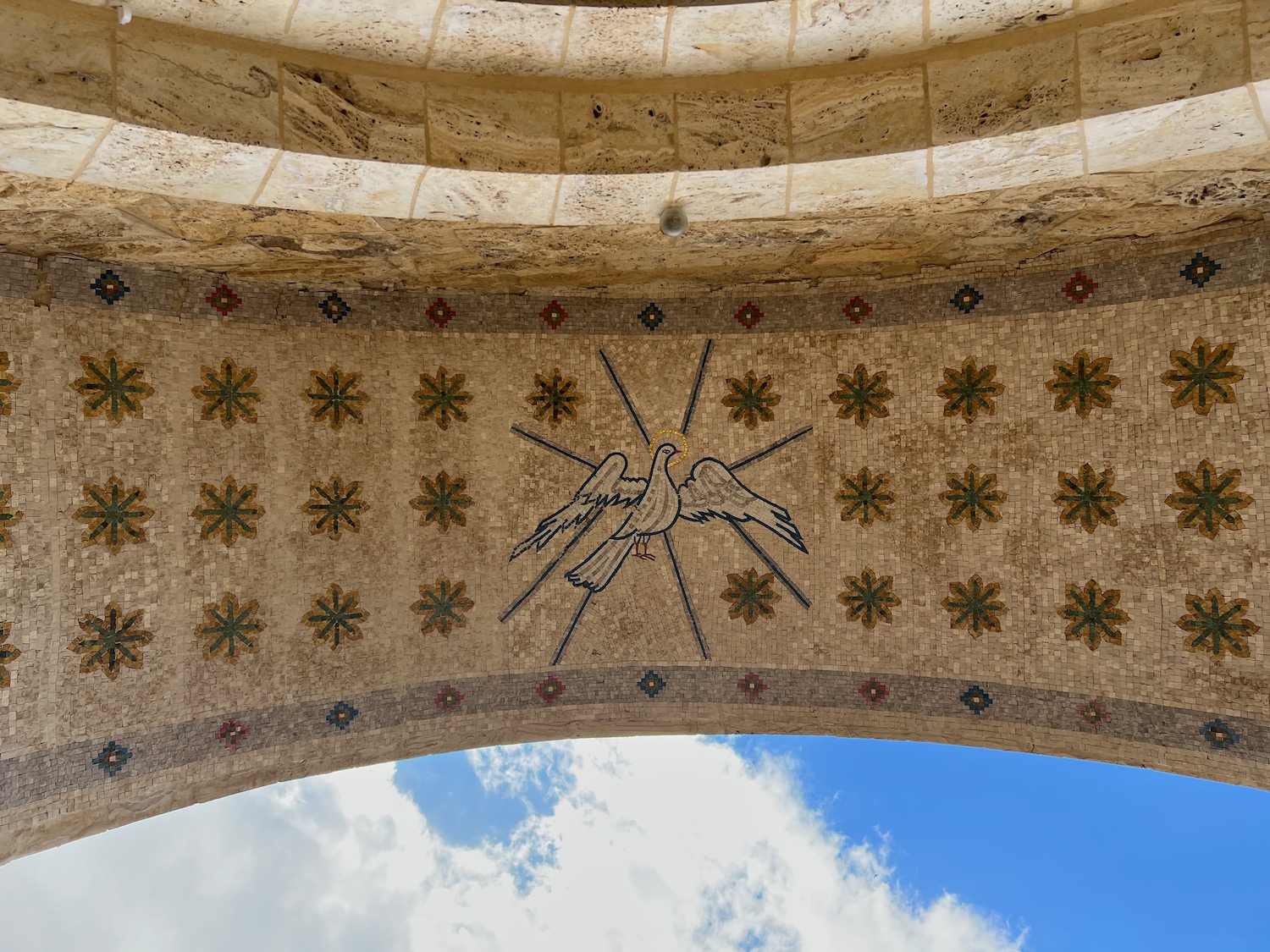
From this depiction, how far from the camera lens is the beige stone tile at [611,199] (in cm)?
338

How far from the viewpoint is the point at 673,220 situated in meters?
3.55

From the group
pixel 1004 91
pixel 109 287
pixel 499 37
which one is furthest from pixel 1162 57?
pixel 109 287

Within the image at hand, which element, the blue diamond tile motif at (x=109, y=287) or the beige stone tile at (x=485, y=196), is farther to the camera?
the blue diamond tile motif at (x=109, y=287)

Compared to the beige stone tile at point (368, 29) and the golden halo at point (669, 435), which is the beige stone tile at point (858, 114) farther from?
the golden halo at point (669, 435)

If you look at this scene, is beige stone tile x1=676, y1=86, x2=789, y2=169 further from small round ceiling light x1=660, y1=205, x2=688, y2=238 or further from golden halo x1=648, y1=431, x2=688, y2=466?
golden halo x1=648, y1=431, x2=688, y2=466

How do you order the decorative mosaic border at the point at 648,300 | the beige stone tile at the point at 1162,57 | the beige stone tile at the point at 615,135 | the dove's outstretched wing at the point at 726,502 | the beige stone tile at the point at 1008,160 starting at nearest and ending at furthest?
the beige stone tile at the point at 1162,57 < the beige stone tile at the point at 1008,160 < the beige stone tile at the point at 615,135 < the decorative mosaic border at the point at 648,300 < the dove's outstretched wing at the point at 726,502

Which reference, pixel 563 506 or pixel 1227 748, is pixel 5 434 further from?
pixel 1227 748

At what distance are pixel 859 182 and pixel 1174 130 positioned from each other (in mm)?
1177

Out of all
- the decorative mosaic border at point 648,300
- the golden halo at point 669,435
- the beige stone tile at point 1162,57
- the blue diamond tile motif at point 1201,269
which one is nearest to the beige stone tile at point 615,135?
the beige stone tile at point 1162,57

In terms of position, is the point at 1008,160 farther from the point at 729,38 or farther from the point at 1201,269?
the point at 1201,269

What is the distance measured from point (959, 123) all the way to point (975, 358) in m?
2.08

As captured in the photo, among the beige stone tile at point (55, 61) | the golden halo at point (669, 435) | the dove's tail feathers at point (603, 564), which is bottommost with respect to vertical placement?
the beige stone tile at point (55, 61)

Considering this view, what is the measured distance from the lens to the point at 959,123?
3.17 meters

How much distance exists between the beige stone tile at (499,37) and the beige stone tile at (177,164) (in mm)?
836
